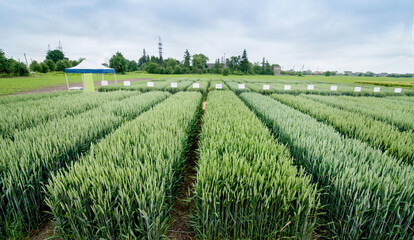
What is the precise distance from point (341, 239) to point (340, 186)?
16.9 inches

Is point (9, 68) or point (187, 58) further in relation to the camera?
point (187, 58)

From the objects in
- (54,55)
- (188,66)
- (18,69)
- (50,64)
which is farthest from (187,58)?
(18,69)

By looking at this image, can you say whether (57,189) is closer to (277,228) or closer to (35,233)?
(35,233)

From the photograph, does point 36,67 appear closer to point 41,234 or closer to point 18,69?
point 18,69

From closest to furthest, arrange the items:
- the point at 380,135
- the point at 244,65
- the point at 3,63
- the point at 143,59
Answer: the point at 380,135 < the point at 3,63 < the point at 244,65 < the point at 143,59

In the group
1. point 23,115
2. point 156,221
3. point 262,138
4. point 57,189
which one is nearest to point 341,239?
point 262,138

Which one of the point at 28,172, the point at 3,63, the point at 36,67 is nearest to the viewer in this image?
the point at 28,172

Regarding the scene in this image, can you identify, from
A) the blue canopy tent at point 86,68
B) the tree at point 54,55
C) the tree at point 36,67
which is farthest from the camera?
the tree at point 54,55

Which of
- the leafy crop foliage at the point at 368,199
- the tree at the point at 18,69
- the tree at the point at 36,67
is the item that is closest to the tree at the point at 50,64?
the tree at the point at 36,67

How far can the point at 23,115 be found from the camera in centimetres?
338

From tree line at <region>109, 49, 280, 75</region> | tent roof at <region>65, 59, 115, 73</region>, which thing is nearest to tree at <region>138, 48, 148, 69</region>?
tree line at <region>109, 49, 280, 75</region>

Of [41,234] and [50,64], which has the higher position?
[50,64]

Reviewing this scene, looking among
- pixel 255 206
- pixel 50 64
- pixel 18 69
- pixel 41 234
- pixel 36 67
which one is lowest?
pixel 41 234

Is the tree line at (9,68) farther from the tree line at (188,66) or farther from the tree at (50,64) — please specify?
the tree line at (188,66)
